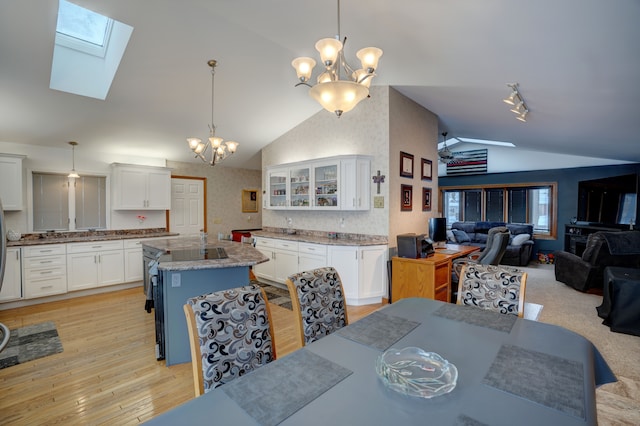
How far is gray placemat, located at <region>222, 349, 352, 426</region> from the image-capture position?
3.11ft

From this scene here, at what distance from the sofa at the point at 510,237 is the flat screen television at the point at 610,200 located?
1152 mm

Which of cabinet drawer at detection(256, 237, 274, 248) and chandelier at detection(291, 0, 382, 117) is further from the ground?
chandelier at detection(291, 0, 382, 117)

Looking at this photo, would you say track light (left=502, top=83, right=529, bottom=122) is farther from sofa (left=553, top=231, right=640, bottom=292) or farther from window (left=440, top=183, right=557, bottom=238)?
window (left=440, top=183, right=557, bottom=238)

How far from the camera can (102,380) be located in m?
2.41

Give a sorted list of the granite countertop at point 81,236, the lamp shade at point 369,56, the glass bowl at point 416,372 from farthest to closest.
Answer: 1. the granite countertop at point 81,236
2. the lamp shade at point 369,56
3. the glass bowl at point 416,372

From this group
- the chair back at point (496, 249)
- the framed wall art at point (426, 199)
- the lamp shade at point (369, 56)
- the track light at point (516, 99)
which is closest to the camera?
the lamp shade at point (369, 56)

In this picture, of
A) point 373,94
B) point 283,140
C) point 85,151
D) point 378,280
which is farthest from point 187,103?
point 378,280

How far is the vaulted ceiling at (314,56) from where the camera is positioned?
7.03ft

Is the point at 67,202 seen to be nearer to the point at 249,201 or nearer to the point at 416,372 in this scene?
the point at 249,201

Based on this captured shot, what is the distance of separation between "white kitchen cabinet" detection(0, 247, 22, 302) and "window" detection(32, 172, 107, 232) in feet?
2.40

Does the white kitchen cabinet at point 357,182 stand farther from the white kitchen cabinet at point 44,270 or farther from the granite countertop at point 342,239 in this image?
the white kitchen cabinet at point 44,270

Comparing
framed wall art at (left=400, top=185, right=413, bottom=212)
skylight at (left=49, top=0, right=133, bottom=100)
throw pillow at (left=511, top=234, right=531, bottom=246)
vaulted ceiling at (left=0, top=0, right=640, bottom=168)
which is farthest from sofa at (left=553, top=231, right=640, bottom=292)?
Result: skylight at (left=49, top=0, right=133, bottom=100)

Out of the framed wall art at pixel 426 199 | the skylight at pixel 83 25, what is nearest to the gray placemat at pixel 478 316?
the framed wall art at pixel 426 199

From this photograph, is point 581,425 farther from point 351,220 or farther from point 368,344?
point 351,220
